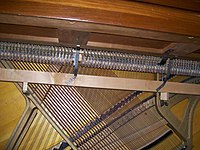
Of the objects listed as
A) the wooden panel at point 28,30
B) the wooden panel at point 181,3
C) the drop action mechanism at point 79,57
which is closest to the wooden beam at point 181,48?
the drop action mechanism at point 79,57

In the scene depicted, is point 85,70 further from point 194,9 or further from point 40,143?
point 194,9

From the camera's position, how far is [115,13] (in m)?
0.64

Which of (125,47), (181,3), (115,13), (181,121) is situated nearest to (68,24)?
(115,13)

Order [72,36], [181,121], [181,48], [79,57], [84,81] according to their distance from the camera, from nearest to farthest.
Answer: [72,36], [181,48], [79,57], [84,81], [181,121]

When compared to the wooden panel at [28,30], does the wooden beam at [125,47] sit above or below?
below

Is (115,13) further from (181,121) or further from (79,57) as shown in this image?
(181,121)

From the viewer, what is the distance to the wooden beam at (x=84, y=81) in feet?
3.89

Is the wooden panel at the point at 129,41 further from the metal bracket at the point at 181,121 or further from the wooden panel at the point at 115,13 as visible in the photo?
the metal bracket at the point at 181,121

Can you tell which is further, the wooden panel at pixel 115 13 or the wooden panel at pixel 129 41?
the wooden panel at pixel 129 41

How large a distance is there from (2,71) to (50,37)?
0.36 meters

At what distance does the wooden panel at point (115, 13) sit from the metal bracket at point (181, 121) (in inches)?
33.2

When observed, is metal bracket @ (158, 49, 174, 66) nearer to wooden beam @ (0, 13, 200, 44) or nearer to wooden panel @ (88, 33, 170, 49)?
wooden panel @ (88, 33, 170, 49)

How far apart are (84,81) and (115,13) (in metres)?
0.66

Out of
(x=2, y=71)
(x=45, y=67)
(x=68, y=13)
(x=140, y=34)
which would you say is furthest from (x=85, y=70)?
(x=68, y=13)
